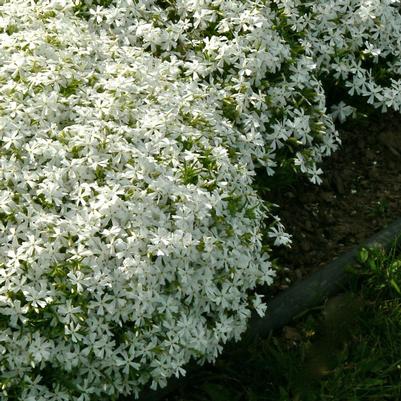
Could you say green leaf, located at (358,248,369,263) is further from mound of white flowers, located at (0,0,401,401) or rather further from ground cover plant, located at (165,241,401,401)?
mound of white flowers, located at (0,0,401,401)

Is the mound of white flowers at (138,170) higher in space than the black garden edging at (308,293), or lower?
higher

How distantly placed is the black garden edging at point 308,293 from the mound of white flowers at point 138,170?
0.18 meters

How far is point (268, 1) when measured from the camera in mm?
5289

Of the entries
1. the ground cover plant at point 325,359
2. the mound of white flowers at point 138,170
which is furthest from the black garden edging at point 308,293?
the mound of white flowers at point 138,170

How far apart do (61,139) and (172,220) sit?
0.65 meters

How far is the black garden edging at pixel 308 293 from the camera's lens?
16.1 feet

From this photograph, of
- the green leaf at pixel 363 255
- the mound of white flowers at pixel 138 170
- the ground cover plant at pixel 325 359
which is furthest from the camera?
the green leaf at pixel 363 255

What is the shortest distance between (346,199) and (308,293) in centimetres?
91

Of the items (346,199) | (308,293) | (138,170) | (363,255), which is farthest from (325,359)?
(346,199)

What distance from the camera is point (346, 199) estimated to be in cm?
577

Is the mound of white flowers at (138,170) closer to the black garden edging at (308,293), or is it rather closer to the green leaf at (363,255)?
the black garden edging at (308,293)

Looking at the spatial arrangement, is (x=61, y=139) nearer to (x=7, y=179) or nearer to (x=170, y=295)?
(x=7, y=179)

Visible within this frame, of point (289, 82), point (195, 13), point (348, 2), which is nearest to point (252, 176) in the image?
point (289, 82)

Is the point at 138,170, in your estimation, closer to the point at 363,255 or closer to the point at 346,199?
the point at 363,255
